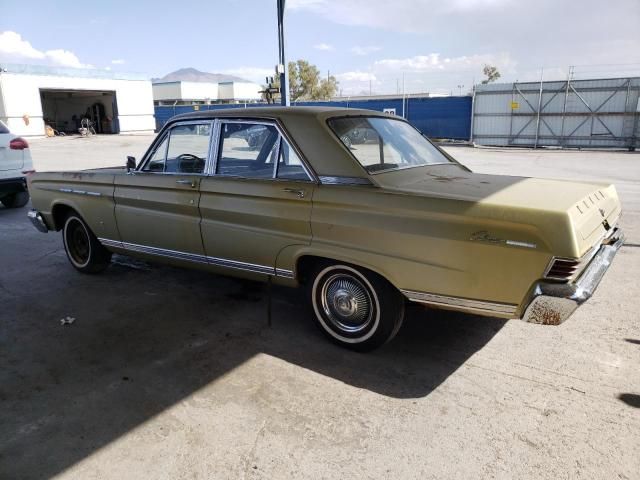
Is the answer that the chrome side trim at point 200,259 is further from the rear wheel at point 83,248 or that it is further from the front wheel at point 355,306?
the front wheel at point 355,306

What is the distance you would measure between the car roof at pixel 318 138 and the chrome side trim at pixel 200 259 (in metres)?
0.85

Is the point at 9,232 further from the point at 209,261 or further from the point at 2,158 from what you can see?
the point at 209,261

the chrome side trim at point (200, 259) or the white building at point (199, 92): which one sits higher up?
the white building at point (199, 92)

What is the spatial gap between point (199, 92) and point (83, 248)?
→ 59630 mm

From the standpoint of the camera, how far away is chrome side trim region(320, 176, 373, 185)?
3.41 metres

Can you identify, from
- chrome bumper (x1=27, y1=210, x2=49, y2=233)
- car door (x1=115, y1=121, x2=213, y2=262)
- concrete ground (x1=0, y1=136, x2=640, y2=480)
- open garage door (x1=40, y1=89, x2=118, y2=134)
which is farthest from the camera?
open garage door (x1=40, y1=89, x2=118, y2=134)

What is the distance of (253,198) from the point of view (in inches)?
153

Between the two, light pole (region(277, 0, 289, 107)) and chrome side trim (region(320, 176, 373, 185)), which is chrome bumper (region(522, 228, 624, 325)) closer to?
chrome side trim (region(320, 176, 373, 185))

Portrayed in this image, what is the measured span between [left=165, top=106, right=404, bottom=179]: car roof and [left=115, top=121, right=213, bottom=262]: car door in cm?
72

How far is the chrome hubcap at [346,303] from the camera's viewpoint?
11.8 ft

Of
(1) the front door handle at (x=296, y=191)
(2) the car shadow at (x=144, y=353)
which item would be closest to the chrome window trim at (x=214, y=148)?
(1) the front door handle at (x=296, y=191)

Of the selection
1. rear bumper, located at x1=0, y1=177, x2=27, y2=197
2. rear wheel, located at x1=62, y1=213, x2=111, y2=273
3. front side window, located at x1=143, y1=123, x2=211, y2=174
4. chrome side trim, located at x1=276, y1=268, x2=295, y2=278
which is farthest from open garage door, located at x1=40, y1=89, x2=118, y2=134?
chrome side trim, located at x1=276, y1=268, x2=295, y2=278

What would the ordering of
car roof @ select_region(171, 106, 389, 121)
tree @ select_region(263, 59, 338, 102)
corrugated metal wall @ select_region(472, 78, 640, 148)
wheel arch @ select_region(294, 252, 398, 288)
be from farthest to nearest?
1. tree @ select_region(263, 59, 338, 102)
2. corrugated metal wall @ select_region(472, 78, 640, 148)
3. car roof @ select_region(171, 106, 389, 121)
4. wheel arch @ select_region(294, 252, 398, 288)

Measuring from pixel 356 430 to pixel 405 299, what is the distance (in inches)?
40.9
